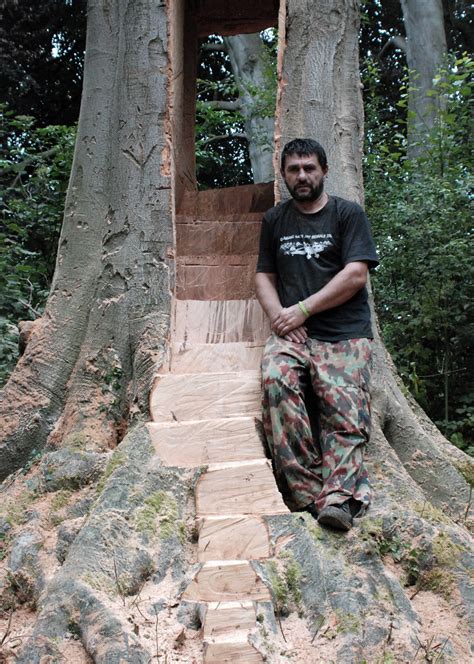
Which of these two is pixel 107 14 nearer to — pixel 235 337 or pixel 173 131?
pixel 173 131

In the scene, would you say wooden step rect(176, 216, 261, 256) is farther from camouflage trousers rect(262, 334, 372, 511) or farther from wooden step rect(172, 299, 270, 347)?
camouflage trousers rect(262, 334, 372, 511)

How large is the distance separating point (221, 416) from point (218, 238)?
187 centimetres

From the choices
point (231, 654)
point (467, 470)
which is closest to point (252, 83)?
point (467, 470)

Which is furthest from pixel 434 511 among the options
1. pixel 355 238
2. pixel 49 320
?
pixel 49 320

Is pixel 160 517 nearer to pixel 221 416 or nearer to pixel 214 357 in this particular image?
pixel 221 416

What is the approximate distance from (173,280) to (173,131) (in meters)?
1.06

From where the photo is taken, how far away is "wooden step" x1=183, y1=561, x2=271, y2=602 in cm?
354

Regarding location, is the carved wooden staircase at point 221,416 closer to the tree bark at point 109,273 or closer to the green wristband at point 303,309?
the tree bark at point 109,273

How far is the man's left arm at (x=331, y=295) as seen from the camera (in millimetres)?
4406

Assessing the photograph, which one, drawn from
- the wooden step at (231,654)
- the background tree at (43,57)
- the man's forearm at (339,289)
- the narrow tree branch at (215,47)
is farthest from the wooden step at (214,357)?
the narrow tree branch at (215,47)

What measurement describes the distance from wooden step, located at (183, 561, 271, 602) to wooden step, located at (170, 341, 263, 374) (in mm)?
1406

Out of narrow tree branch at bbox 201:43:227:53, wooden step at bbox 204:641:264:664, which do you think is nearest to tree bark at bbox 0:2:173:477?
wooden step at bbox 204:641:264:664

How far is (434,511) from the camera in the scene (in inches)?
167

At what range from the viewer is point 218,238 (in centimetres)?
596
